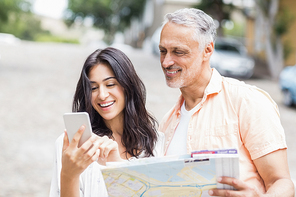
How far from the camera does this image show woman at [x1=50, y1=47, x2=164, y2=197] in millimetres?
1864

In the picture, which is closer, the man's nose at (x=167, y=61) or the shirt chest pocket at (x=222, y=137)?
the shirt chest pocket at (x=222, y=137)

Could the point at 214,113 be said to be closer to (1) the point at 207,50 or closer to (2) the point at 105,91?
(1) the point at 207,50

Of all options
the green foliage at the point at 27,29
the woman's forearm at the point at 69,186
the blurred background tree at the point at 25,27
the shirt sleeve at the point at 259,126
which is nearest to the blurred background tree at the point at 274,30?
the shirt sleeve at the point at 259,126

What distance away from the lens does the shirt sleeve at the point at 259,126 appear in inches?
80.1

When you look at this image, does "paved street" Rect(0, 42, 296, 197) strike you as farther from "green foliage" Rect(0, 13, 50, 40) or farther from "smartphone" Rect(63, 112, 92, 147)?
"green foliage" Rect(0, 13, 50, 40)

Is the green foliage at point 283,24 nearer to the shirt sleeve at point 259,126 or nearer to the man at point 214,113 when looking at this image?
the man at point 214,113

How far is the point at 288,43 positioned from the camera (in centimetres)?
1611

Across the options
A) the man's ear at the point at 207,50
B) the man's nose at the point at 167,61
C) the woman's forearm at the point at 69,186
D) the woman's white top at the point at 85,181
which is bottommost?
the woman's white top at the point at 85,181

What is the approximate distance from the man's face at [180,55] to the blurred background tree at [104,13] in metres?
40.7

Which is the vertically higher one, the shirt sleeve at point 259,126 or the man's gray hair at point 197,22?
the man's gray hair at point 197,22

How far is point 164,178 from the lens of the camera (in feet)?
5.72

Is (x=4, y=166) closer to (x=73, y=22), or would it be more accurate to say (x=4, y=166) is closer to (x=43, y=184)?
(x=43, y=184)

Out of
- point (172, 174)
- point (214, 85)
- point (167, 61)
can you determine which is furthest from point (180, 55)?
point (172, 174)

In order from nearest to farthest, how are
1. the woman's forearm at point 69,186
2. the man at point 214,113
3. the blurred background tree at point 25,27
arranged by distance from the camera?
the woman's forearm at point 69,186 → the man at point 214,113 → the blurred background tree at point 25,27
